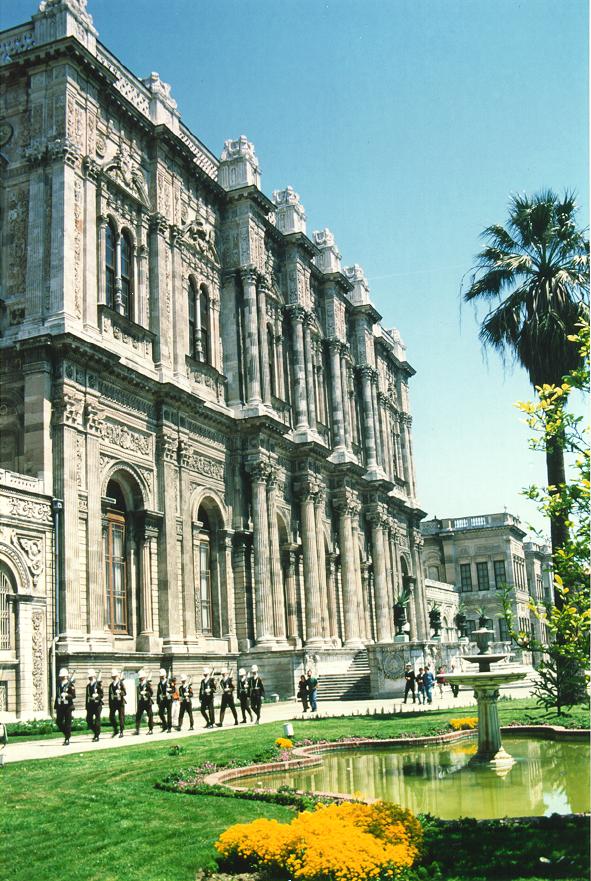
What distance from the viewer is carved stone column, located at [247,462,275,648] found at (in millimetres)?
38312

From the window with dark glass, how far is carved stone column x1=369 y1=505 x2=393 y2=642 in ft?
81.4

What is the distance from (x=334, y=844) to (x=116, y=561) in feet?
77.3

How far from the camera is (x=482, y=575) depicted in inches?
3711

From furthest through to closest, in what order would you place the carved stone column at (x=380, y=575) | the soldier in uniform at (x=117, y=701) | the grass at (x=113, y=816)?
1. the carved stone column at (x=380, y=575)
2. the soldier in uniform at (x=117, y=701)
3. the grass at (x=113, y=816)

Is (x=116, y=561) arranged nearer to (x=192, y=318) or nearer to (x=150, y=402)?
(x=150, y=402)

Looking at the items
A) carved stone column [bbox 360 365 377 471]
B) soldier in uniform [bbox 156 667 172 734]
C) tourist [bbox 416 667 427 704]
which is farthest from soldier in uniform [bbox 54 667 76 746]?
carved stone column [bbox 360 365 377 471]

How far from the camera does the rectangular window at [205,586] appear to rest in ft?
121

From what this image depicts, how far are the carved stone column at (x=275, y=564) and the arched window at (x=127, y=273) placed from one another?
9.99 meters

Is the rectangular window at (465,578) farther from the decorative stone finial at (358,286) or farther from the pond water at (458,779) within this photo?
the pond water at (458,779)

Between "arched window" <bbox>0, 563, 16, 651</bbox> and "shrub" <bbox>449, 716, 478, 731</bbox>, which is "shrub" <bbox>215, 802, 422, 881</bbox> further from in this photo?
"arched window" <bbox>0, 563, 16, 651</bbox>

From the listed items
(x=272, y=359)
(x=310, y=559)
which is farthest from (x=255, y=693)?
(x=272, y=359)

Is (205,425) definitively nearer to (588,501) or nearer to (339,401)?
(339,401)

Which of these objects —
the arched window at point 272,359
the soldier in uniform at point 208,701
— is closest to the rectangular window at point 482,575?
the arched window at point 272,359

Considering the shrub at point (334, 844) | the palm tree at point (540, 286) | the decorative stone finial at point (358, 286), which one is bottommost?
the shrub at point (334, 844)
